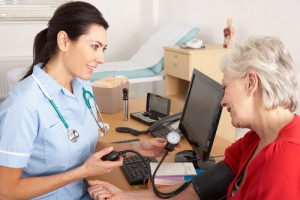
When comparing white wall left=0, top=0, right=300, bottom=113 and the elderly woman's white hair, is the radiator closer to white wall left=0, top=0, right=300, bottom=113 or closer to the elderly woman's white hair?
white wall left=0, top=0, right=300, bottom=113

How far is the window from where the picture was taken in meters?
4.45

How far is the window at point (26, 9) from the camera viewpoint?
4.45 metres

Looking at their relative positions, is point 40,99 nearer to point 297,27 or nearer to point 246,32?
point 297,27

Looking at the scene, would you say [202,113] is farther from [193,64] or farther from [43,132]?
[193,64]

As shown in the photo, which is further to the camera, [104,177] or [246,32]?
[246,32]

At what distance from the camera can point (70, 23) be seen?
4.58 feet

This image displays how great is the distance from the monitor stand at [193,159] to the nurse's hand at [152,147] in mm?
90

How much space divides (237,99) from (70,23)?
27.6 inches

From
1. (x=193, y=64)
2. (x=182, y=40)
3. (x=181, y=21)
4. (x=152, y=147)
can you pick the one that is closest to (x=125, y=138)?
(x=152, y=147)

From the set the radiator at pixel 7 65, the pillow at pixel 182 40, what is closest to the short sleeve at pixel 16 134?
the pillow at pixel 182 40

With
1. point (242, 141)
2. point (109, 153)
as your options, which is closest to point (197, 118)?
point (242, 141)

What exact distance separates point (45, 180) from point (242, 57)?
31.1 inches

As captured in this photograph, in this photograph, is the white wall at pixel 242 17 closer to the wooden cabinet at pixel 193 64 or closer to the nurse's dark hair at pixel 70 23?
the wooden cabinet at pixel 193 64

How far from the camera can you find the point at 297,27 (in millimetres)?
2801
